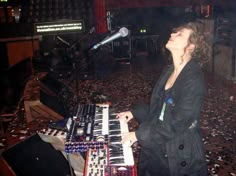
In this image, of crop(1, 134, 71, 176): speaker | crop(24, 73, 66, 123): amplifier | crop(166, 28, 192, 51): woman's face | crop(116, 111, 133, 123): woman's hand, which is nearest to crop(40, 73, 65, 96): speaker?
crop(24, 73, 66, 123): amplifier

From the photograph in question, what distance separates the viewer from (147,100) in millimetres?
7133

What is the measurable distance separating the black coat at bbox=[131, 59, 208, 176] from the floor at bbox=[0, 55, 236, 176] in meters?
0.98

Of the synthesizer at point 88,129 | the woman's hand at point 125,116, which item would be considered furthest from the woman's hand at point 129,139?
the woman's hand at point 125,116

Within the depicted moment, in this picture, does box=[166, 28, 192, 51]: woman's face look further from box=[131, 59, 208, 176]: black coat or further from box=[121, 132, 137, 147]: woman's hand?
box=[121, 132, 137, 147]: woman's hand

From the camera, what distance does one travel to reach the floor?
451cm

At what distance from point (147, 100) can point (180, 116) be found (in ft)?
16.2

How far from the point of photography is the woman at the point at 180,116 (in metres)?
2.22

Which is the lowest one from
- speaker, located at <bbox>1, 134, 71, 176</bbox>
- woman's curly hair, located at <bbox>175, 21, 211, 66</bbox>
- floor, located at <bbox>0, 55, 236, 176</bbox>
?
floor, located at <bbox>0, 55, 236, 176</bbox>

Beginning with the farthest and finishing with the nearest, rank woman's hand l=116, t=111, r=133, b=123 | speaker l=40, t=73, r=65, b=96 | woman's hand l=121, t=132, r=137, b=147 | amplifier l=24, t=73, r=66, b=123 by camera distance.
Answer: speaker l=40, t=73, r=65, b=96
amplifier l=24, t=73, r=66, b=123
woman's hand l=116, t=111, r=133, b=123
woman's hand l=121, t=132, r=137, b=147

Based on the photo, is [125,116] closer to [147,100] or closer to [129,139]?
[129,139]

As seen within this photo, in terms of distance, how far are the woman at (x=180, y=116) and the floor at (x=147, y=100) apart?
918 mm

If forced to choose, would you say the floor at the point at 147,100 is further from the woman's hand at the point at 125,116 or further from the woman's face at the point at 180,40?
the woman's face at the point at 180,40

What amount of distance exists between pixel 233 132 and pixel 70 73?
587 cm

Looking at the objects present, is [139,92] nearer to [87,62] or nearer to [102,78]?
[102,78]
